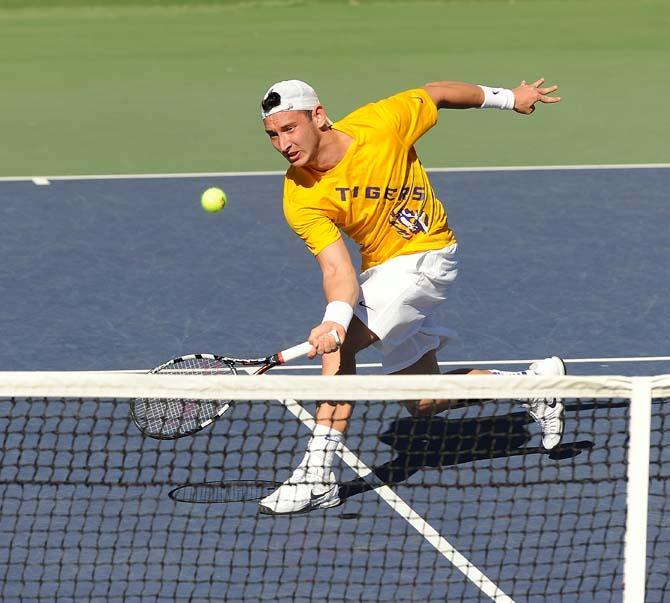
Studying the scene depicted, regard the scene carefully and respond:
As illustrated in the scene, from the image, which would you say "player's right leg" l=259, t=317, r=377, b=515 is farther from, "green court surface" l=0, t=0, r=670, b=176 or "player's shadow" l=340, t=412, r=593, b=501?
"green court surface" l=0, t=0, r=670, b=176

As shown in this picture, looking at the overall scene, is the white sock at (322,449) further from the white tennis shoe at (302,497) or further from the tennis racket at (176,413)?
the tennis racket at (176,413)

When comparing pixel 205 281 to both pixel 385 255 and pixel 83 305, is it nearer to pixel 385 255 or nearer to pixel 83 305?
pixel 83 305

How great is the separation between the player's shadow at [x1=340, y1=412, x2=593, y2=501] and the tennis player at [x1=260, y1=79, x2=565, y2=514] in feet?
0.48

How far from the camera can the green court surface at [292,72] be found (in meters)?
14.9

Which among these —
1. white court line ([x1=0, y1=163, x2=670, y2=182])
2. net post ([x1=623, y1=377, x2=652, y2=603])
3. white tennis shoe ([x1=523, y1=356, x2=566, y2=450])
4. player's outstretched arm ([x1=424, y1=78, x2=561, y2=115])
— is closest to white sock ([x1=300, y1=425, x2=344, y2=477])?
white tennis shoe ([x1=523, y1=356, x2=566, y2=450])

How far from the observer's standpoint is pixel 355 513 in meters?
7.03

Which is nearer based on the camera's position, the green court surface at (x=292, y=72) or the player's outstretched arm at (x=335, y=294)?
the player's outstretched arm at (x=335, y=294)

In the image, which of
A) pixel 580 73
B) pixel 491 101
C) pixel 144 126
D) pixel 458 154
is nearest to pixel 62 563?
pixel 491 101

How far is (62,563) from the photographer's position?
6.48 meters

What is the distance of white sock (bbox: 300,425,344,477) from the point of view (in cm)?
699

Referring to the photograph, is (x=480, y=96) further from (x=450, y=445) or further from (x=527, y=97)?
(x=450, y=445)

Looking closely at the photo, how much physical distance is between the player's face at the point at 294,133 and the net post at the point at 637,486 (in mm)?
2286

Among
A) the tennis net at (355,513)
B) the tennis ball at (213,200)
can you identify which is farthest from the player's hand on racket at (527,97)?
the tennis ball at (213,200)

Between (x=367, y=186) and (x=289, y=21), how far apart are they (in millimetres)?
14467
